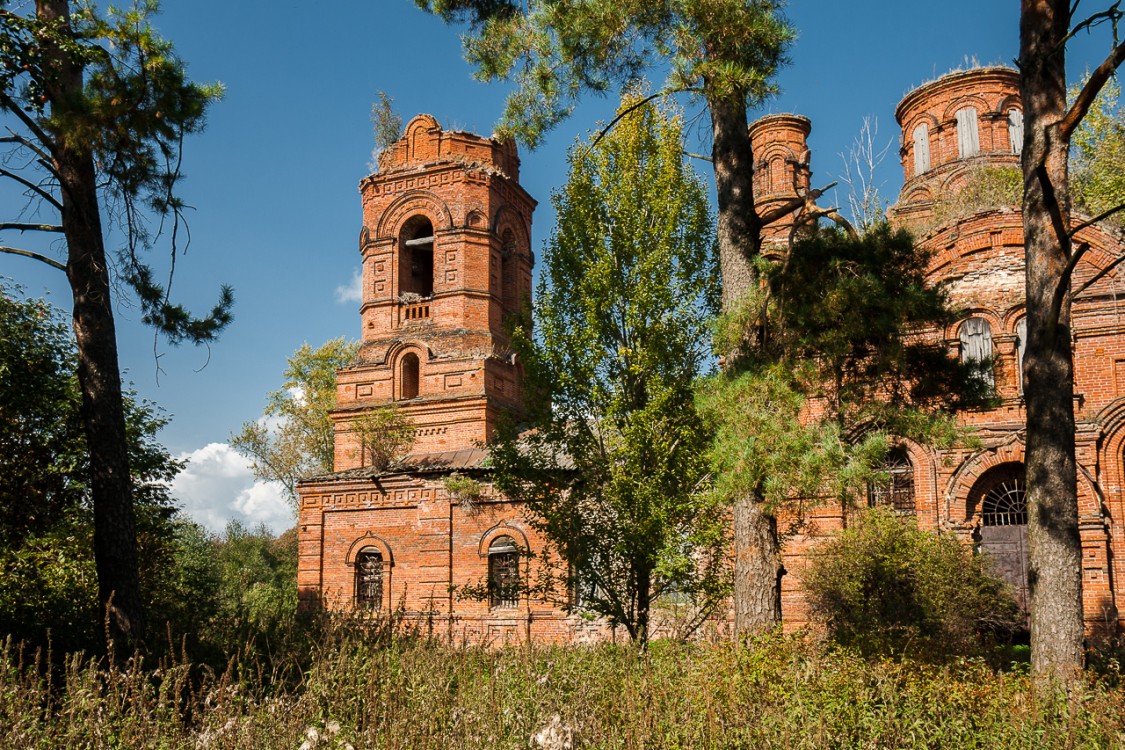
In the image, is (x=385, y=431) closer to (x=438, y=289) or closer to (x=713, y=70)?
(x=438, y=289)

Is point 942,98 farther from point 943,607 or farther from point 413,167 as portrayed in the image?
point 943,607

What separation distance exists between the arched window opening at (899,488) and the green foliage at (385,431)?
11278 mm

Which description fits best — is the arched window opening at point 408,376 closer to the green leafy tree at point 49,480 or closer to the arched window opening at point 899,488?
the green leafy tree at point 49,480

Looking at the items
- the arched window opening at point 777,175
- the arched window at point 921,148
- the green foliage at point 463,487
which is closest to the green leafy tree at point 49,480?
the green foliage at point 463,487

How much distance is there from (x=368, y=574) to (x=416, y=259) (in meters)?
9.26

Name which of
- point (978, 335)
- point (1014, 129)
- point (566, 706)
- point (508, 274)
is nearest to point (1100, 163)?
point (1014, 129)

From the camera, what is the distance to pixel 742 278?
967 centimetres

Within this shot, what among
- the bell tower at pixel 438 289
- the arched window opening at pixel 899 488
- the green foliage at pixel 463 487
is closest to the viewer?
the arched window opening at pixel 899 488

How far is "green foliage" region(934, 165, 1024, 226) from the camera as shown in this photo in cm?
2061

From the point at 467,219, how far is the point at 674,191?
41.6ft

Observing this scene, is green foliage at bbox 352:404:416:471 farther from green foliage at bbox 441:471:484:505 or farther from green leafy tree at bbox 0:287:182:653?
green leafy tree at bbox 0:287:182:653

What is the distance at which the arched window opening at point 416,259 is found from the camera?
992 inches

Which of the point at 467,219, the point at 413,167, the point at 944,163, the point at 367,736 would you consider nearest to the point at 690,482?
the point at 367,736

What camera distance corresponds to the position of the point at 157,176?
10.2 meters
